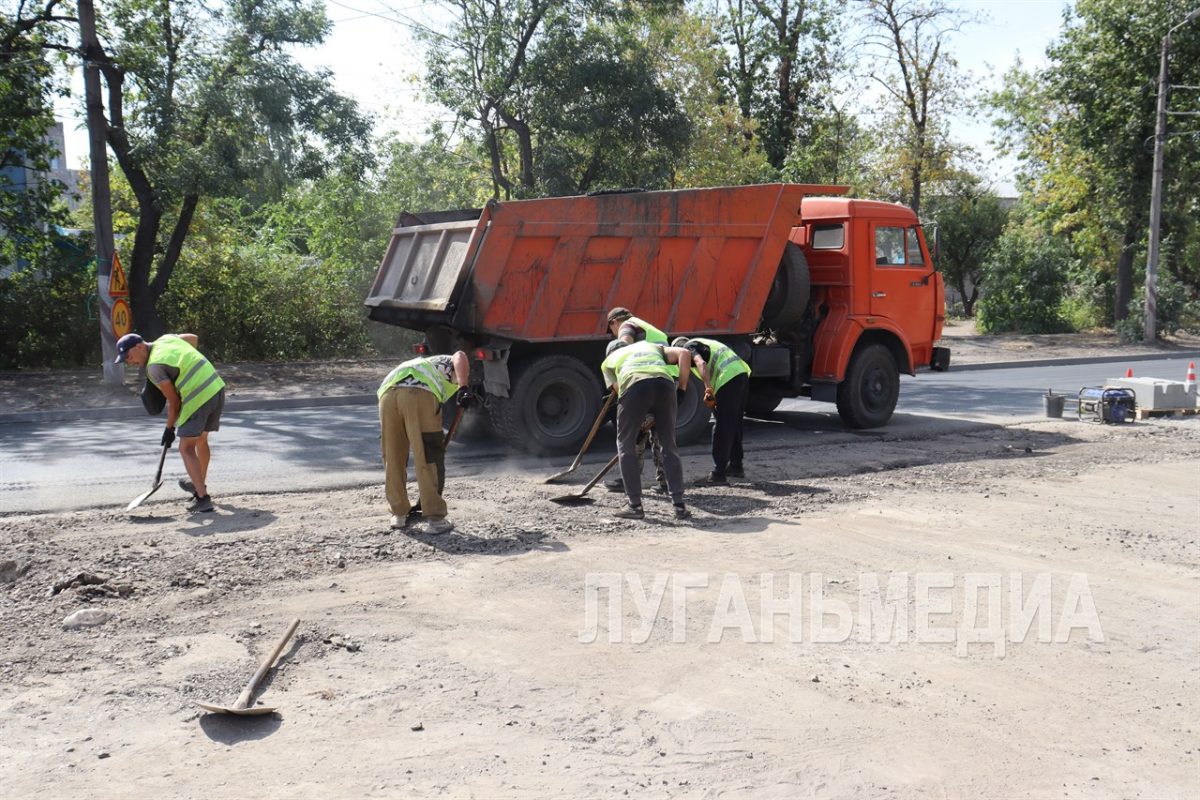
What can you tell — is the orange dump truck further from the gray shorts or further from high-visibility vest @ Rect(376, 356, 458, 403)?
high-visibility vest @ Rect(376, 356, 458, 403)

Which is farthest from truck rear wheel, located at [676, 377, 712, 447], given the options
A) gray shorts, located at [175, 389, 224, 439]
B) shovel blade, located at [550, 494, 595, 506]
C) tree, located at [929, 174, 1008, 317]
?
tree, located at [929, 174, 1008, 317]

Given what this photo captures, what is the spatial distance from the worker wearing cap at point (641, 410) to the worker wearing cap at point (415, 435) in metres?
1.24

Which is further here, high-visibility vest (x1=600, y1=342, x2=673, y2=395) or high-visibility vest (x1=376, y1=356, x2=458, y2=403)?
high-visibility vest (x1=600, y1=342, x2=673, y2=395)

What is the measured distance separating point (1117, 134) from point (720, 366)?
22594 mm

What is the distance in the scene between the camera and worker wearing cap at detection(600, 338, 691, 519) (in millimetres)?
7691

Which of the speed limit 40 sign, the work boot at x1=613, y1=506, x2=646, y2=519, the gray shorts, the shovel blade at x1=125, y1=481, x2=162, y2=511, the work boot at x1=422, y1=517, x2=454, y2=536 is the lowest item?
the work boot at x1=613, y1=506, x2=646, y2=519

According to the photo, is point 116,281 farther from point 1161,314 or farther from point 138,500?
point 1161,314

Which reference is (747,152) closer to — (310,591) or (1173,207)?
(1173,207)

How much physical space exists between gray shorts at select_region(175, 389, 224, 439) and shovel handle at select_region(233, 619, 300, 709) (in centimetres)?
299

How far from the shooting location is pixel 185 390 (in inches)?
302

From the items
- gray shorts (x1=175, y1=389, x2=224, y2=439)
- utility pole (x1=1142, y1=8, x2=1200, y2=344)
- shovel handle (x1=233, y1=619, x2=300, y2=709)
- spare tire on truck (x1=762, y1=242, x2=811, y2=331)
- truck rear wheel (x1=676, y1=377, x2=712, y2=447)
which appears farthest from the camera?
utility pole (x1=1142, y1=8, x2=1200, y2=344)

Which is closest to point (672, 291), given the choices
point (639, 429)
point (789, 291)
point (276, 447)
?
point (789, 291)

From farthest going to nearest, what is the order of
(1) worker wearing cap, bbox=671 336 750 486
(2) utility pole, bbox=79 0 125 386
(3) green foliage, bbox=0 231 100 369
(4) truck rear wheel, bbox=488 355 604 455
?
(3) green foliage, bbox=0 231 100 369, (2) utility pole, bbox=79 0 125 386, (4) truck rear wheel, bbox=488 355 604 455, (1) worker wearing cap, bbox=671 336 750 486

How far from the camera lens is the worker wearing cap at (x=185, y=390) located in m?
7.58
